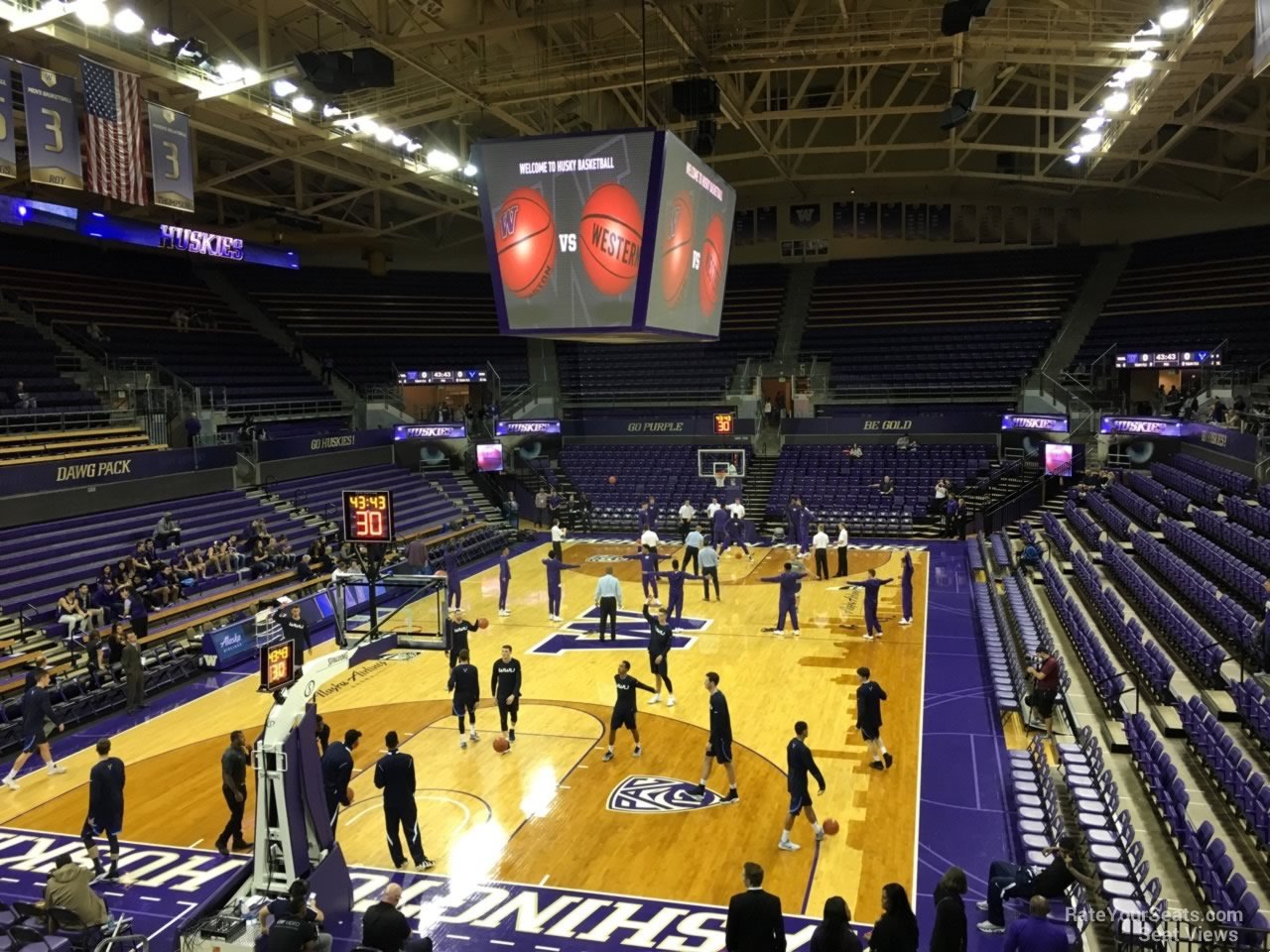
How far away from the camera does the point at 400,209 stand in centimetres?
4088

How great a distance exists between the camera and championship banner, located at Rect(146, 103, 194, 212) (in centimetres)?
1756

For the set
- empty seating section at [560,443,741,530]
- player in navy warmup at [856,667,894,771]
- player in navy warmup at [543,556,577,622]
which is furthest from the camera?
empty seating section at [560,443,741,530]

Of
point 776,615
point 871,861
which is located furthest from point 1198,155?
point 871,861

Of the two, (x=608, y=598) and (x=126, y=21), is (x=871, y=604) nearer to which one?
(x=608, y=598)

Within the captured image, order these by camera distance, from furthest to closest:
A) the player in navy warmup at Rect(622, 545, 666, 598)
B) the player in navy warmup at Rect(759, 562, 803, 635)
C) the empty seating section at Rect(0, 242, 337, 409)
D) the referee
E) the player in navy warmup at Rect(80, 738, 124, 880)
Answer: the empty seating section at Rect(0, 242, 337, 409)
the player in navy warmup at Rect(622, 545, 666, 598)
the referee
the player in navy warmup at Rect(759, 562, 803, 635)
the player in navy warmup at Rect(80, 738, 124, 880)

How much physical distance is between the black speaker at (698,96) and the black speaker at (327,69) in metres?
6.77

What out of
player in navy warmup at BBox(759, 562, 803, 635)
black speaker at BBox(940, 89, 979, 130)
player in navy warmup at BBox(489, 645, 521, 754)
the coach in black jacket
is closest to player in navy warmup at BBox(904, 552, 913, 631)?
player in navy warmup at BBox(759, 562, 803, 635)

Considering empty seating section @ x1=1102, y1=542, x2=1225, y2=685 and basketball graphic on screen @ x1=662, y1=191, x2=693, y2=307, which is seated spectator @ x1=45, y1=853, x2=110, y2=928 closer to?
basketball graphic on screen @ x1=662, y1=191, x2=693, y2=307

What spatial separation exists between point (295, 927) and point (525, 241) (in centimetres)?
942

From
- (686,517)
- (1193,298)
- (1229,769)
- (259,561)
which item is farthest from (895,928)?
(1193,298)

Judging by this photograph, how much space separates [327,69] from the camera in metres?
18.4

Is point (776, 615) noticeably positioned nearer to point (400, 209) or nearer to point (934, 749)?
point (934, 749)

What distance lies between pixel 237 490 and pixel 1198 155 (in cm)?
3219

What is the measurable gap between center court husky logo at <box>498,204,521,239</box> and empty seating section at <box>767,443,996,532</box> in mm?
19766
